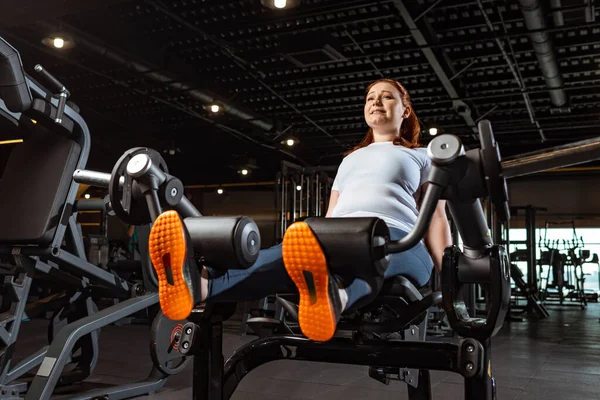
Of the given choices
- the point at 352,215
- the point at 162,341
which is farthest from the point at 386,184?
the point at 162,341

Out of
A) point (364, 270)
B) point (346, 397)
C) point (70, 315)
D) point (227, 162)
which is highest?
point (227, 162)

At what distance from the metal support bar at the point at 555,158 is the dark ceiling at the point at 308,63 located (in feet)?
13.9

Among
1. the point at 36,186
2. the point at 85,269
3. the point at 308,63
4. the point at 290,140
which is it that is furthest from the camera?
the point at 290,140

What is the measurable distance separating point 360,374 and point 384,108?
A: 2.20 m

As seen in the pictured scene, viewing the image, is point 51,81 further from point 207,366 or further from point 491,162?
point 491,162

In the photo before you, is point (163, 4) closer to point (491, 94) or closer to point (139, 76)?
point (139, 76)

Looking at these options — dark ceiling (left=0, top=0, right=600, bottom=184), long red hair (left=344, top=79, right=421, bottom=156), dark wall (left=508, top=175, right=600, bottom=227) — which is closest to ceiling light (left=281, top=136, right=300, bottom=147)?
dark ceiling (left=0, top=0, right=600, bottom=184)

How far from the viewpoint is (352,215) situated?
1.49 meters

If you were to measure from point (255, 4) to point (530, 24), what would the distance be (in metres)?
2.66

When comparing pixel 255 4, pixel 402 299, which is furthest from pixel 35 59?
pixel 402 299

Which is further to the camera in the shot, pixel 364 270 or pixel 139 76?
pixel 139 76

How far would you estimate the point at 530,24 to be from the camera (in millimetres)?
5535

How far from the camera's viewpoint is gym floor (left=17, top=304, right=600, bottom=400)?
2.97 meters

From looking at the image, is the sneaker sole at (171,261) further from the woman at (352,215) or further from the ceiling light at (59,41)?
the ceiling light at (59,41)
